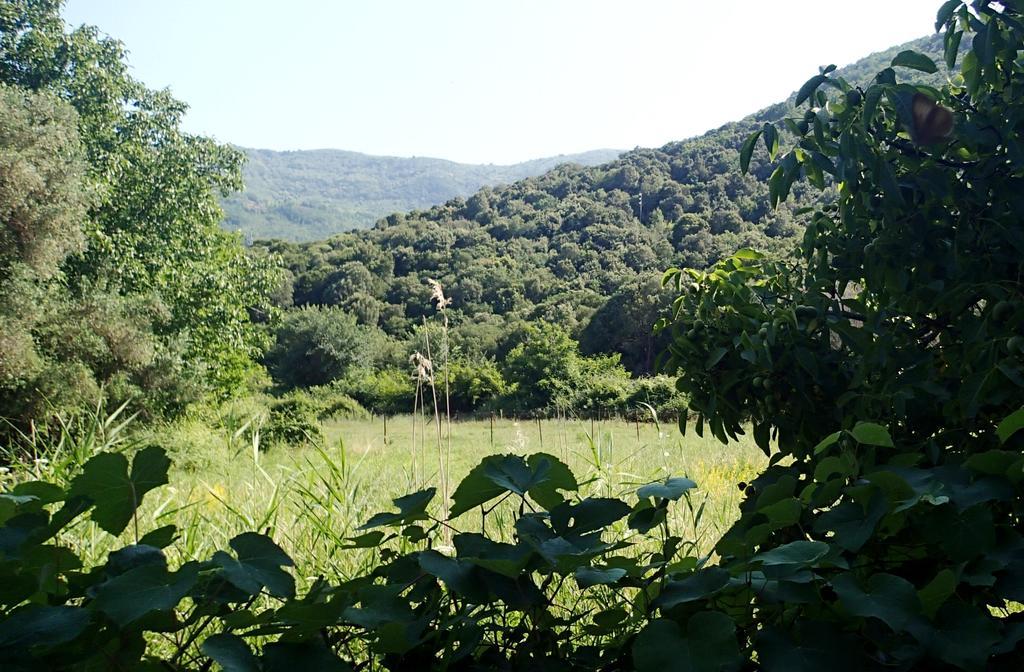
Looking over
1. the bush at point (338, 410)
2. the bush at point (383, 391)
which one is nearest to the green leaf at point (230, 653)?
the bush at point (338, 410)

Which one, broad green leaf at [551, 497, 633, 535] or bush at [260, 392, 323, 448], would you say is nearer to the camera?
broad green leaf at [551, 497, 633, 535]

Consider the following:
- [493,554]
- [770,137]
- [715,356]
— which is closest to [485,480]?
[493,554]

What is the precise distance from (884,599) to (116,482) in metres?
0.63

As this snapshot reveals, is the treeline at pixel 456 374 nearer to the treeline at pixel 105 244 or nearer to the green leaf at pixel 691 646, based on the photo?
the treeline at pixel 105 244

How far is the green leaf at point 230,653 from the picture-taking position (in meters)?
0.50

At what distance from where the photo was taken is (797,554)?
1.73ft

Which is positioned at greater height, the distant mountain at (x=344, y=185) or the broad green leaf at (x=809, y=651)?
the distant mountain at (x=344, y=185)

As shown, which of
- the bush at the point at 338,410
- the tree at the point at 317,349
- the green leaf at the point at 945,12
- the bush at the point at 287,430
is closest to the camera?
the green leaf at the point at 945,12

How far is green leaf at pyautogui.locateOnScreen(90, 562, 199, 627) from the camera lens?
51 cm

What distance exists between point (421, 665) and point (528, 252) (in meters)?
38.0

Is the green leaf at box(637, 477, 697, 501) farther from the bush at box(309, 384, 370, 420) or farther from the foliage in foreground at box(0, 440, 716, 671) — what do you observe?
the bush at box(309, 384, 370, 420)

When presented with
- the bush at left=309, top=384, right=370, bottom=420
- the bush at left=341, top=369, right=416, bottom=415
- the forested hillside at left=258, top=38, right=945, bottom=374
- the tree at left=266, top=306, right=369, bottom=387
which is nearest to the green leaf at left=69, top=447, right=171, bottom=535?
the bush at left=309, top=384, right=370, bottom=420

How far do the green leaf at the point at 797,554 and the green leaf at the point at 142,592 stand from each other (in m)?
0.41

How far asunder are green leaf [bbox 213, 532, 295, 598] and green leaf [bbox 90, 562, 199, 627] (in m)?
0.03
